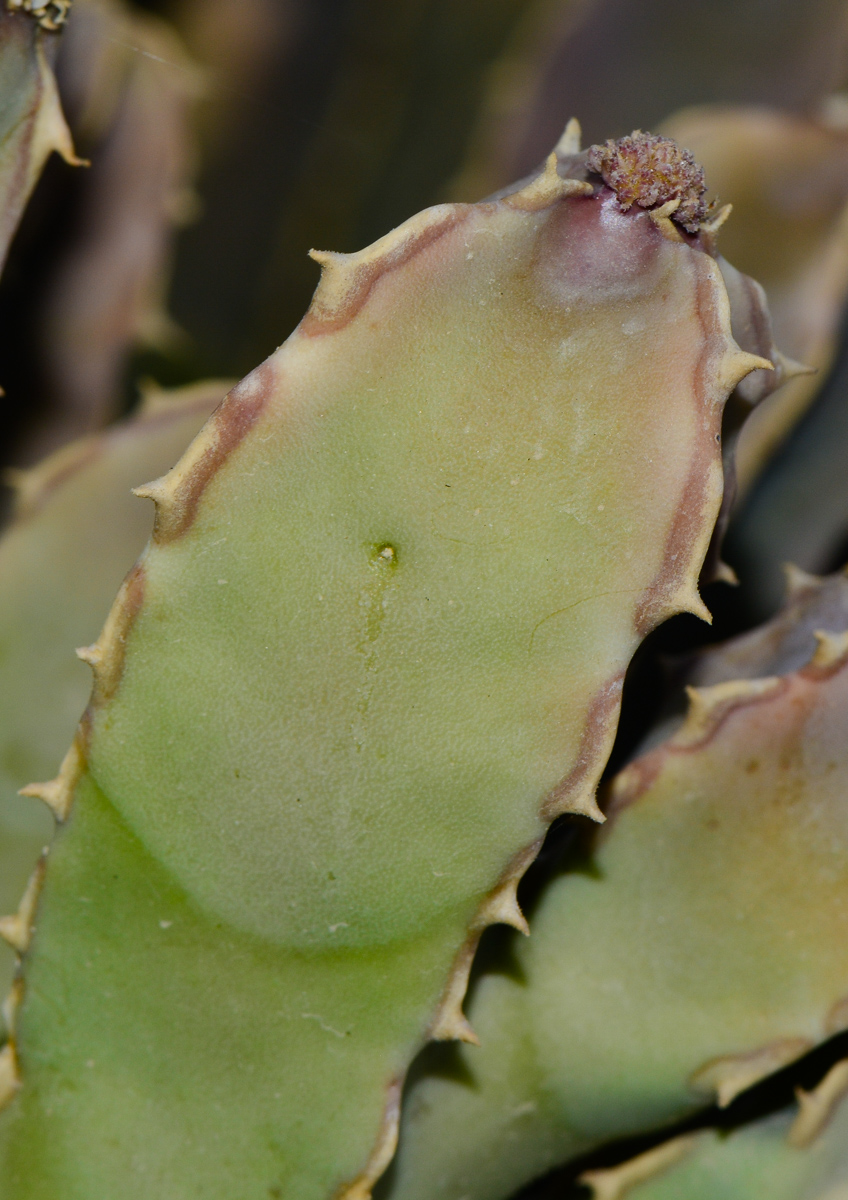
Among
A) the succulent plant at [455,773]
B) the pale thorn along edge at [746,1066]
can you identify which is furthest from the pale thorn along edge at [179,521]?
the pale thorn along edge at [746,1066]

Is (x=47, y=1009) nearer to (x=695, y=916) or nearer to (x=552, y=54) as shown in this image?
(x=695, y=916)

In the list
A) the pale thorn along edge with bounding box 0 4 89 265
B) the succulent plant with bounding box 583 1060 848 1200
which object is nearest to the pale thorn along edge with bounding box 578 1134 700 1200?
the succulent plant with bounding box 583 1060 848 1200

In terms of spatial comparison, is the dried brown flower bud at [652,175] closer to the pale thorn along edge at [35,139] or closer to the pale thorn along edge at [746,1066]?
the pale thorn along edge at [35,139]

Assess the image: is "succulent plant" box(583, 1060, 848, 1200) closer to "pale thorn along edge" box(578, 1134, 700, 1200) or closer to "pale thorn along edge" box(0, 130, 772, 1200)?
"pale thorn along edge" box(578, 1134, 700, 1200)

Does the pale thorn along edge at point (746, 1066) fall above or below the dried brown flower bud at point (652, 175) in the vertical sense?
below

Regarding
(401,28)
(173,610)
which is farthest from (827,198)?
(173,610)

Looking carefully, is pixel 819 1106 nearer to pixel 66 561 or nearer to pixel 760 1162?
pixel 760 1162

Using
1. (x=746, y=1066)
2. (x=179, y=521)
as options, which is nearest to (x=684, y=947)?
(x=746, y=1066)
